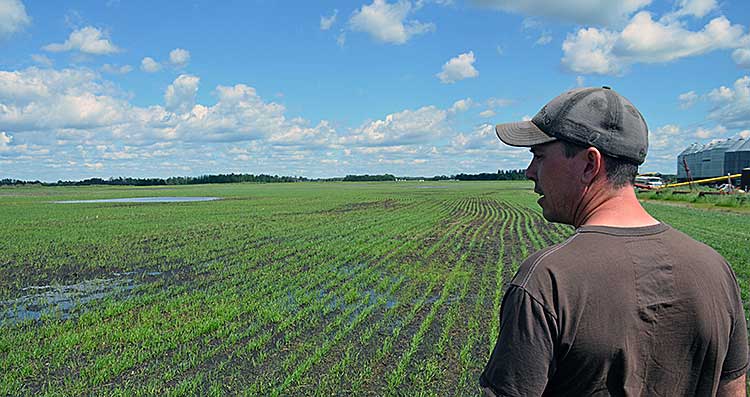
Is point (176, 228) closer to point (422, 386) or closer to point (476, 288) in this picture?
point (476, 288)

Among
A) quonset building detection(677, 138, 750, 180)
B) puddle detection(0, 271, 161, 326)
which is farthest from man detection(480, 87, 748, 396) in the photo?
quonset building detection(677, 138, 750, 180)

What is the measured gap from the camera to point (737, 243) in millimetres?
17250

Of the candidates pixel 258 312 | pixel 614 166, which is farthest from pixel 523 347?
pixel 258 312

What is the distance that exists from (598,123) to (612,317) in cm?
60

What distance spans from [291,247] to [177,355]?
11537mm

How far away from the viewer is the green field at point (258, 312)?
6.44 metres

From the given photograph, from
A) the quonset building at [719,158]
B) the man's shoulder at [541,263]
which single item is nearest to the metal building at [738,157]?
the quonset building at [719,158]

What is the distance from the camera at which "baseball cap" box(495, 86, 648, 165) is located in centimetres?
175

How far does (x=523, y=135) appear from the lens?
1896mm

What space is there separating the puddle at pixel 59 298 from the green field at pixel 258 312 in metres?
0.06

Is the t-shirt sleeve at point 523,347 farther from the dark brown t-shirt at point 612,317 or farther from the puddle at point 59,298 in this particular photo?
the puddle at point 59,298

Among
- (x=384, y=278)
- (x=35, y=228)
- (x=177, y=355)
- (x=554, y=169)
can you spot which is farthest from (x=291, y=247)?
(x=554, y=169)

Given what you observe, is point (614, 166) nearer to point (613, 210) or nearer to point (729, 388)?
point (613, 210)

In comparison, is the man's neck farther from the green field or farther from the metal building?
the metal building
